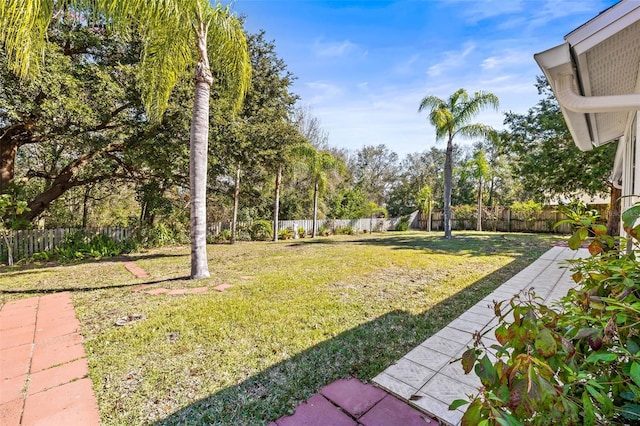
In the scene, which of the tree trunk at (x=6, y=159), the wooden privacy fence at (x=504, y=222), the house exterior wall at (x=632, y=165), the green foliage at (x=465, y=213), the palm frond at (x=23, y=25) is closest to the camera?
the house exterior wall at (x=632, y=165)

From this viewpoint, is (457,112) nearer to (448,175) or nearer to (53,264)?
(448,175)

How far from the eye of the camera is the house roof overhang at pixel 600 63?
213cm

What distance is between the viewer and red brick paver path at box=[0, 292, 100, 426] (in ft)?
6.38

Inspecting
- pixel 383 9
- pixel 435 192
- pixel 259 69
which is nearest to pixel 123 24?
pixel 383 9

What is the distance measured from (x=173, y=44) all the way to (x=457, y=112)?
1067 cm

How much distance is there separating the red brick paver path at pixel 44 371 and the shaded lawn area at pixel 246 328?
0.11 meters

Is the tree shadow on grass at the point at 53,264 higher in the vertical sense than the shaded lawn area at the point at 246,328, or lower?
lower

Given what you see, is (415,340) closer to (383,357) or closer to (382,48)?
(383,357)

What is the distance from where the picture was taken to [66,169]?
8609 mm

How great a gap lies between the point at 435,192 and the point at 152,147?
1027 inches

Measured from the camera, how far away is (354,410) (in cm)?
196

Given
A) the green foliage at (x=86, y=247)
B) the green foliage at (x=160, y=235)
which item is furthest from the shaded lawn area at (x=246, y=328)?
the green foliage at (x=160, y=235)

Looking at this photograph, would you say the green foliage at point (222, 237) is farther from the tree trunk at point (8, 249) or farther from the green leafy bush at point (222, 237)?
the tree trunk at point (8, 249)

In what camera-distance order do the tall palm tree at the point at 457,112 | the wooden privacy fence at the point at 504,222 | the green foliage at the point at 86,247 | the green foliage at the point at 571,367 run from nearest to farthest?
the green foliage at the point at 571,367 < the green foliage at the point at 86,247 < the tall palm tree at the point at 457,112 < the wooden privacy fence at the point at 504,222
